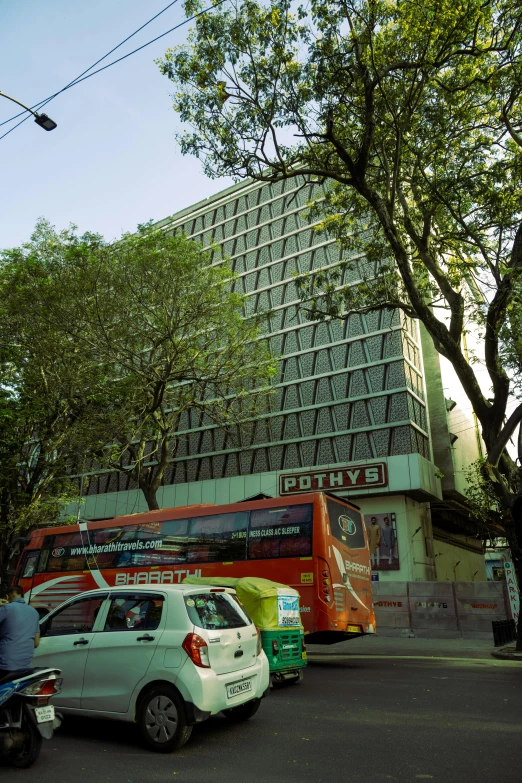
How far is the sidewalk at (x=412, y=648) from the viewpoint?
46.7 ft

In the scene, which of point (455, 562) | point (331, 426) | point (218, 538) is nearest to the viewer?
point (218, 538)

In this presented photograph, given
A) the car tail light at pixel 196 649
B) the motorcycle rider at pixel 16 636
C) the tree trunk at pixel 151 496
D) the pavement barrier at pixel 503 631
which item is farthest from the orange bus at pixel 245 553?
the motorcycle rider at pixel 16 636

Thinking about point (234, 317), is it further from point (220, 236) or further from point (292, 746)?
point (220, 236)

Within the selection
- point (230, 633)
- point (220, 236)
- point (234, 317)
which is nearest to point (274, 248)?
point (220, 236)

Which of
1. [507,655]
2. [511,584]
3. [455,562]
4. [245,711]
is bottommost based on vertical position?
[245,711]

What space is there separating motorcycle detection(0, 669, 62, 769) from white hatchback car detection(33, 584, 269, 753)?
2.68 ft

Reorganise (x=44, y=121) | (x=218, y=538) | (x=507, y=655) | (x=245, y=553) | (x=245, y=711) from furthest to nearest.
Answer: (x=218, y=538) → (x=245, y=553) → (x=507, y=655) → (x=44, y=121) → (x=245, y=711)

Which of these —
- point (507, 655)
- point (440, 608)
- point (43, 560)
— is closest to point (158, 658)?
point (507, 655)

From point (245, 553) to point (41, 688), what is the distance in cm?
812

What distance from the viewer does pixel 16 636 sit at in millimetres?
5434

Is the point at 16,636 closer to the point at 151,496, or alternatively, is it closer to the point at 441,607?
the point at 151,496

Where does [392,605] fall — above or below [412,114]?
below

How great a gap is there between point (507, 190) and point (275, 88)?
576cm

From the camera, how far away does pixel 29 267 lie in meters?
19.1
